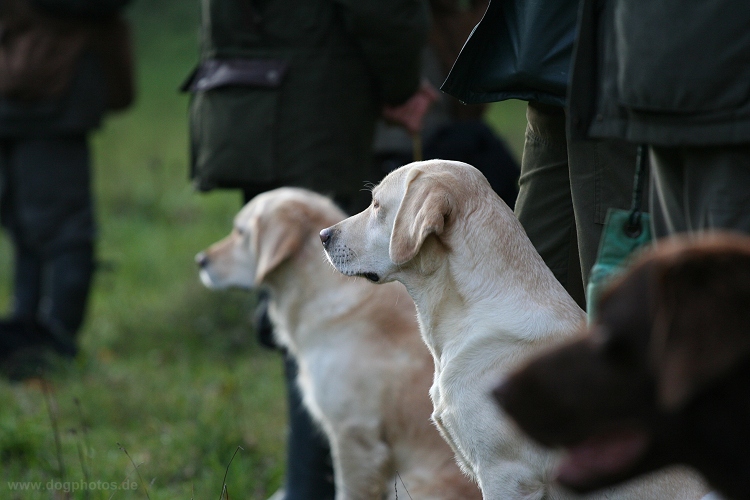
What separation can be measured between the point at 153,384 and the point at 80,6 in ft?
6.86

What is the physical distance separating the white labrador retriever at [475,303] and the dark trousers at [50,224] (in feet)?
11.1

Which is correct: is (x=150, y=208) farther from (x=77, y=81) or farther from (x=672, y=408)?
(x=672, y=408)

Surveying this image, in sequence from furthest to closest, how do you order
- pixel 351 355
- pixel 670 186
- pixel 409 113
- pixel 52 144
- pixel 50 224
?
pixel 50 224, pixel 52 144, pixel 409 113, pixel 351 355, pixel 670 186

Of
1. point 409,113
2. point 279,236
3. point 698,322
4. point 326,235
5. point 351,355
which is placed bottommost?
point 351,355

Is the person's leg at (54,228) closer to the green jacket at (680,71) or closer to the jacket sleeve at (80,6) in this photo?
the jacket sleeve at (80,6)

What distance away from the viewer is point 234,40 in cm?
387

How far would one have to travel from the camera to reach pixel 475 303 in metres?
2.55

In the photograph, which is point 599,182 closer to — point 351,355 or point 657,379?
point 657,379

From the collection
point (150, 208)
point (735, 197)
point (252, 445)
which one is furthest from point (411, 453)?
point (150, 208)

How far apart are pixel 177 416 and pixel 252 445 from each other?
0.67 m

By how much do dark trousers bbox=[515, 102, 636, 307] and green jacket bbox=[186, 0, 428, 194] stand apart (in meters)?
1.19

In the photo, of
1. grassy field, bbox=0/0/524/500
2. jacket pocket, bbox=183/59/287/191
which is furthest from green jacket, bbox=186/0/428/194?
grassy field, bbox=0/0/524/500

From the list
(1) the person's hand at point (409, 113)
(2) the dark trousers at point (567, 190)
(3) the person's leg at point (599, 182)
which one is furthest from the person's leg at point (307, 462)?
(3) the person's leg at point (599, 182)

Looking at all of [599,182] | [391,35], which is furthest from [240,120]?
[599,182]
